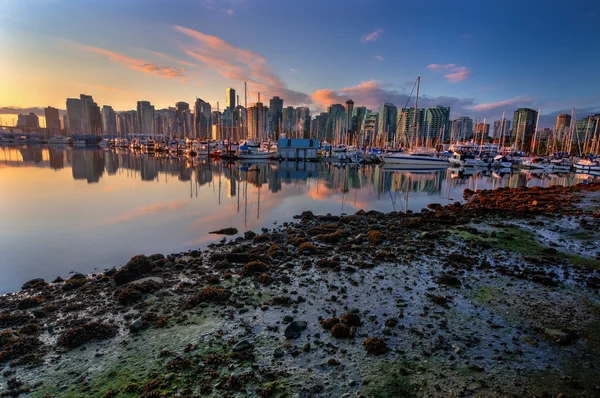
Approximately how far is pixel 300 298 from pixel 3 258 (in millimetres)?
15468

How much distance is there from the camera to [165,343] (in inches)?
330

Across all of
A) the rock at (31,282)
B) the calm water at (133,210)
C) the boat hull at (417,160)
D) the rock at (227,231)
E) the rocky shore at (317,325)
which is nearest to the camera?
the rocky shore at (317,325)

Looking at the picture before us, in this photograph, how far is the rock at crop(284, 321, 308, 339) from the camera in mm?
8641

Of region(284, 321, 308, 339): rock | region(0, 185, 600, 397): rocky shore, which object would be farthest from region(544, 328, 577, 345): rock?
region(284, 321, 308, 339): rock

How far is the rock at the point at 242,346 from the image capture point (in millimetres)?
8039

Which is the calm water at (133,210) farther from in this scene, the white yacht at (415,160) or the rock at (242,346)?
the white yacht at (415,160)

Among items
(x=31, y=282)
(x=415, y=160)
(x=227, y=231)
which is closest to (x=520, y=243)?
(x=227, y=231)

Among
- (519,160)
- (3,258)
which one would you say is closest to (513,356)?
(3,258)

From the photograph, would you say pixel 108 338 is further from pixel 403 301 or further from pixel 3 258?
pixel 3 258

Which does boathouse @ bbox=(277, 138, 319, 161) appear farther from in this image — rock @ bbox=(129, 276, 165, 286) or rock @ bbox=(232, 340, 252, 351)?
rock @ bbox=(232, 340, 252, 351)

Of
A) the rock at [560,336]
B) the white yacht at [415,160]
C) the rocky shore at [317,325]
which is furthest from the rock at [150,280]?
the white yacht at [415,160]

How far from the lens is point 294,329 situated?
29.0 ft

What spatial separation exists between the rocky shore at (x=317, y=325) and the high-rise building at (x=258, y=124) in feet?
442

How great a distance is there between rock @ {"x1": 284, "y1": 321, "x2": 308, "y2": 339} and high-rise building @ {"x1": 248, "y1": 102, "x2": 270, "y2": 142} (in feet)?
457
